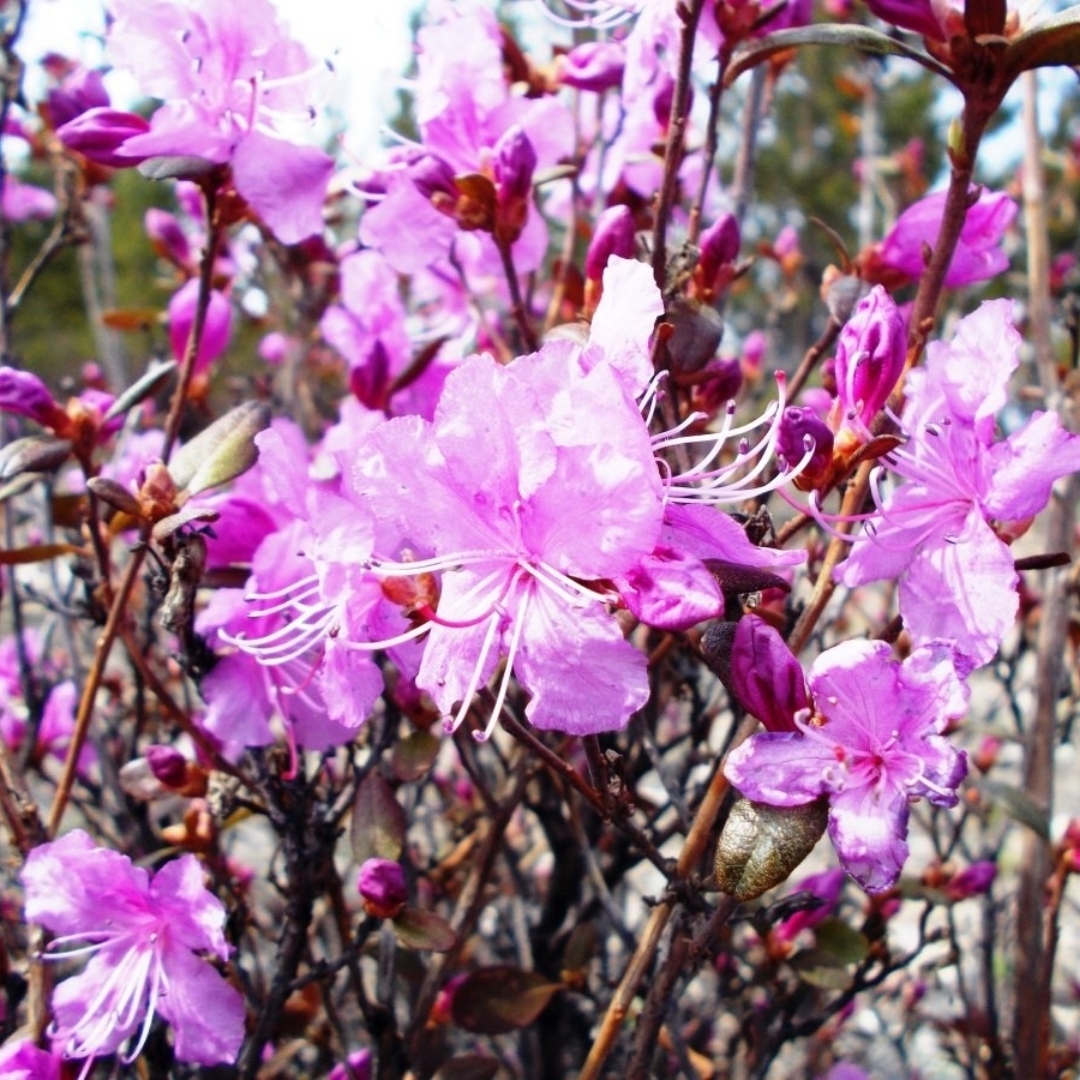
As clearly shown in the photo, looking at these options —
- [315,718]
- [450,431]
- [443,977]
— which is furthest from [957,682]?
[443,977]

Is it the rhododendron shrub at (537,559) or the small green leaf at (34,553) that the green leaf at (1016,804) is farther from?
the small green leaf at (34,553)

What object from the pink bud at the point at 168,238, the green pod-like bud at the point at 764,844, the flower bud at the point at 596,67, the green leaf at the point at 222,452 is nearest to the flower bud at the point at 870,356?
the green pod-like bud at the point at 764,844

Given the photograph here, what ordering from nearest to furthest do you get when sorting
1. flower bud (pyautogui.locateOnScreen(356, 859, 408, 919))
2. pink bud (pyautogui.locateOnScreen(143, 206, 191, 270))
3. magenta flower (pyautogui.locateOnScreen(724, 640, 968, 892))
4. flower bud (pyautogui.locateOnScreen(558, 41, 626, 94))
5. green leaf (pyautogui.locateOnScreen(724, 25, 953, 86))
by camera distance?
1. magenta flower (pyautogui.locateOnScreen(724, 640, 968, 892))
2. green leaf (pyautogui.locateOnScreen(724, 25, 953, 86))
3. flower bud (pyautogui.locateOnScreen(356, 859, 408, 919))
4. flower bud (pyautogui.locateOnScreen(558, 41, 626, 94))
5. pink bud (pyautogui.locateOnScreen(143, 206, 191, 270))

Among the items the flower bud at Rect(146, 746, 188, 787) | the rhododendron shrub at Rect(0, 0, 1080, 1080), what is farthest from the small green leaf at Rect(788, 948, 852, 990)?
the flower bud at Rect(146, 746, 188, 787)

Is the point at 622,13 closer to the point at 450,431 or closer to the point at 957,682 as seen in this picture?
the point at 450,431

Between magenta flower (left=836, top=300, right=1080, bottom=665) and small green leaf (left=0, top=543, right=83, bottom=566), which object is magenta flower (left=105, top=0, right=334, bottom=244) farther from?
magenta flower (left=836, top=300, right=1080, bottom=665)

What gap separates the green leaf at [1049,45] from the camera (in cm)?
87

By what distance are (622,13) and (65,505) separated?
879 mm

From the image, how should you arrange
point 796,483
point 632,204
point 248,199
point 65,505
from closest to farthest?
point 796,483, point 248,199, point 65,505, point 632,204

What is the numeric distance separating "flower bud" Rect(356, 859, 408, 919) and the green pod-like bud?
373mm

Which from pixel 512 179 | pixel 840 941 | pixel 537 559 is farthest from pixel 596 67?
pixel 840 941

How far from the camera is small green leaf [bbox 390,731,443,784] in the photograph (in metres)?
1.19

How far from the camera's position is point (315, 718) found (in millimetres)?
1145

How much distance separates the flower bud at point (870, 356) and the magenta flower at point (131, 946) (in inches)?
28.0
